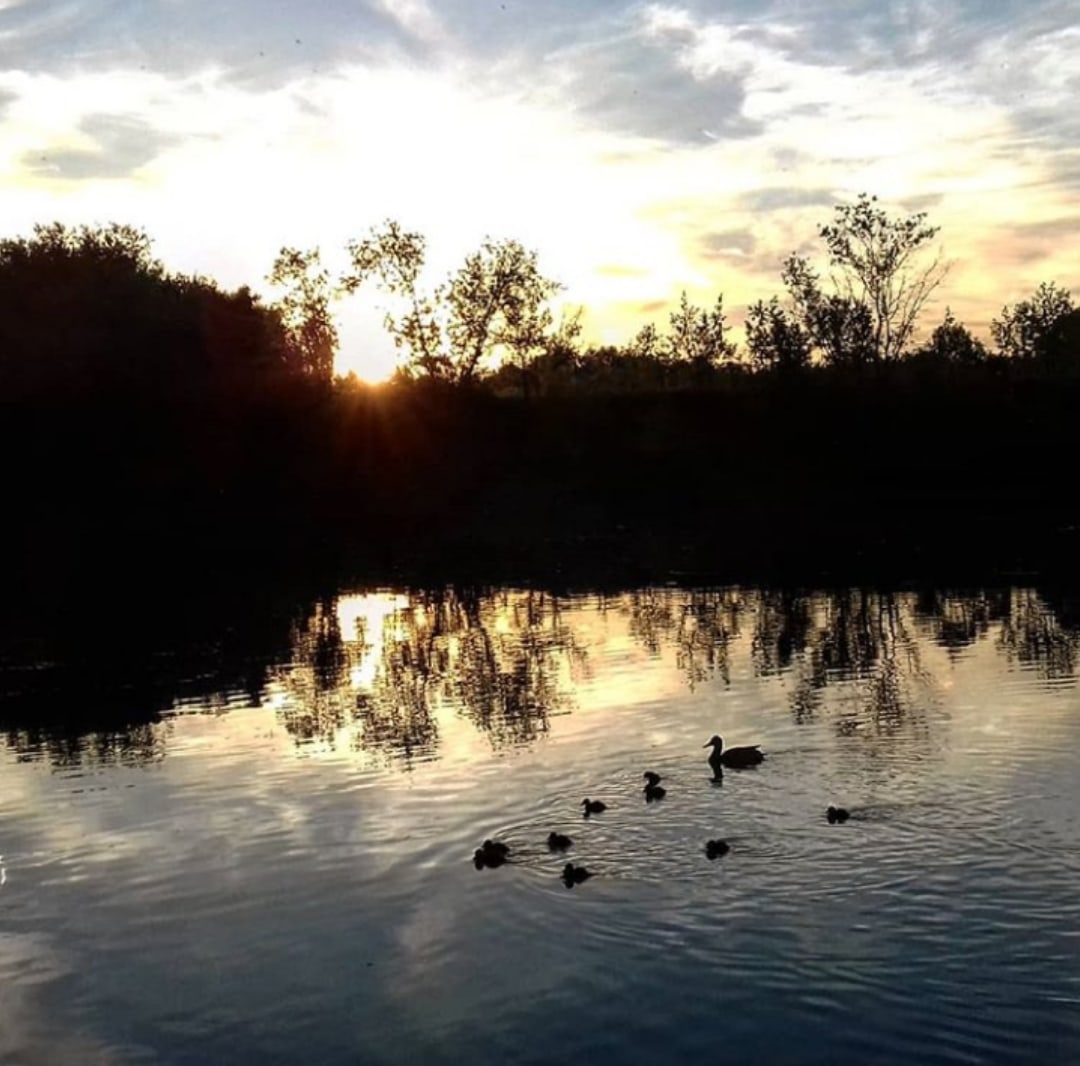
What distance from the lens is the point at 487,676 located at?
25.6 m

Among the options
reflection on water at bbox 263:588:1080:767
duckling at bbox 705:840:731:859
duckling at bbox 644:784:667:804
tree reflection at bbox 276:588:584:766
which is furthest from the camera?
reflection on water at bbox 263:588:1080:767

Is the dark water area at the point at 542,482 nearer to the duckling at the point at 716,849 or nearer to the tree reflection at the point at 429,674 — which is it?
the tree reflection at the point at 429,674

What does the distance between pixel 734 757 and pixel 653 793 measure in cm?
152

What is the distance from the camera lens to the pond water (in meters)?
10.4

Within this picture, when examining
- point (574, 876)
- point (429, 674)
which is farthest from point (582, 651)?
point (574, 876)

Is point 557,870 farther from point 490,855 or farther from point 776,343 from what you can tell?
point 776,343

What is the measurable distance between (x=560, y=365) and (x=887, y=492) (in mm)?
25575

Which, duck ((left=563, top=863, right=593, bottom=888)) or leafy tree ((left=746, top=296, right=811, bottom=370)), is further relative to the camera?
leafy tree ((left=746, top=296, right=811, bottom=370))

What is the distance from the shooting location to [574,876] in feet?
43.1

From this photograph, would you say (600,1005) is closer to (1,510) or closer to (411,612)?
(411,612)

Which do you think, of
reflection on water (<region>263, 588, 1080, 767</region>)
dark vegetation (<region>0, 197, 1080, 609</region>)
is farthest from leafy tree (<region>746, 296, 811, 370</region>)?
reflection on water (<region>263, 588, 1080, 767</region>)

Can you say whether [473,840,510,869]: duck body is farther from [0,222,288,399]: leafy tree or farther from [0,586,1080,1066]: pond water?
[0,222,288,399]: leafy tree

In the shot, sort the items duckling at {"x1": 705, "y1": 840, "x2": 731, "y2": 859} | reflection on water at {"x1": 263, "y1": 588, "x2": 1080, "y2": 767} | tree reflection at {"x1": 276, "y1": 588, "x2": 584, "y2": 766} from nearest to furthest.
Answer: duckling at {"x1": 705, "y1": 840, "x2": 731, "y2": 859}, tree reflection at {"x1": 276, "y1": 588, "x2": 584, "y2": 766}, reflection on water at {"x1": 263, "y1": 588, "x2": 1080, "y2": 767}

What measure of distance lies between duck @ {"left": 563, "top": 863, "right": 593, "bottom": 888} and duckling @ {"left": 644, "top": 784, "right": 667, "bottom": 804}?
8.53 feet
